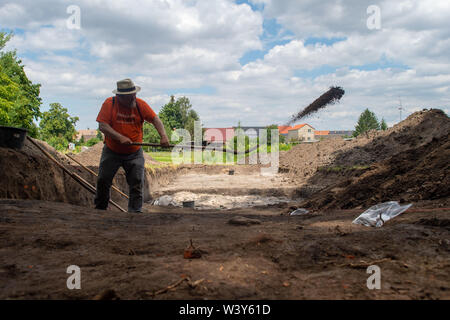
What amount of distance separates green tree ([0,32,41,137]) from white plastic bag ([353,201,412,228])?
15740mm

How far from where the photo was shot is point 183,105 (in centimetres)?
6344

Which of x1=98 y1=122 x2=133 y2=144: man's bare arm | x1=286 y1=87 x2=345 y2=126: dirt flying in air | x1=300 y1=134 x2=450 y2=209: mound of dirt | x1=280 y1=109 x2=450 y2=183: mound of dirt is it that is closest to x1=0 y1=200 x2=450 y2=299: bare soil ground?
x1=300 y1=134 x2=450 y2=209: mound of dirt

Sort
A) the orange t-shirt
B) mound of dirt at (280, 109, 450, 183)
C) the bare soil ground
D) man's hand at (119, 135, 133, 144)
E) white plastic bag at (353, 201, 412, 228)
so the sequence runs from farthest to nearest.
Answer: mound of dirt at (280, 109, 450, 183) < the orange t-shirt < man's hand at (119, 135, 133, 144) < white plastic bag at (353, 201, 412, 228) < the bare soil ground

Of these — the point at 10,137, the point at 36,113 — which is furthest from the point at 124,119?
the point at 36,113

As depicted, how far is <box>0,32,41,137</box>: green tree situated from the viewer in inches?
653

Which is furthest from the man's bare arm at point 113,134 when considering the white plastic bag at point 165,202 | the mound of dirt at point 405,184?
the white plastic bag at point 165,202

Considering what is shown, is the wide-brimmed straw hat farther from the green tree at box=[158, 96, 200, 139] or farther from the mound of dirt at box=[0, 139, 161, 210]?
the green tree at box=[158, 96, 200, 139]

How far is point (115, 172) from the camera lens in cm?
576

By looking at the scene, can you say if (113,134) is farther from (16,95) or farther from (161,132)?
(16,95)

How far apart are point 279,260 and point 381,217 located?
2325 mm

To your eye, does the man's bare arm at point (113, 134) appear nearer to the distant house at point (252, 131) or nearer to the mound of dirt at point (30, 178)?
the mound of dirt at point (30, 178)

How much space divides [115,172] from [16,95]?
68.3ft
